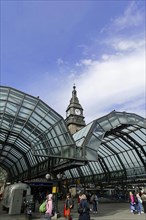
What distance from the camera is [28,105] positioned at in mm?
18375

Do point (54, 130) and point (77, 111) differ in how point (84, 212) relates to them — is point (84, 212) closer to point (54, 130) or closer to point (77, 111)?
point (54, 130)

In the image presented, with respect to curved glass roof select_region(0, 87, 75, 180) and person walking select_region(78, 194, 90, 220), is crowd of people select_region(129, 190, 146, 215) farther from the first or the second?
person walking select_region(78, 194, 90, 220)

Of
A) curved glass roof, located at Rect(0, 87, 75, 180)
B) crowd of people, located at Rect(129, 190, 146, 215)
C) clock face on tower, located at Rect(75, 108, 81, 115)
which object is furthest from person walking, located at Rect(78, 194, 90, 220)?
clock face on tower, located at Rect(75, 108, 81, 115)

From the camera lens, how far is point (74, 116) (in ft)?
273

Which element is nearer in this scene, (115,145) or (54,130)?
(54,130)

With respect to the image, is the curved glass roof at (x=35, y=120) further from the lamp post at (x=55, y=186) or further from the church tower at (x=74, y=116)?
the church tower at (x=74, y=116)

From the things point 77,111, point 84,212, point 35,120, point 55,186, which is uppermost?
point 77,111

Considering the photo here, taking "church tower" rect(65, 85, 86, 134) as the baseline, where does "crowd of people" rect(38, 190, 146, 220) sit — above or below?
below

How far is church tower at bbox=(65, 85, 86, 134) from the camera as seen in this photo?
79.6m

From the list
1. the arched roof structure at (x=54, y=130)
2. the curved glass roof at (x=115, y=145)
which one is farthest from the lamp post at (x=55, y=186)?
the curved glass roof at (x=115, y=145)

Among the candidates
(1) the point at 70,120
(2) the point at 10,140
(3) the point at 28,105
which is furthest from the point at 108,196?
(1) the point at 70,120

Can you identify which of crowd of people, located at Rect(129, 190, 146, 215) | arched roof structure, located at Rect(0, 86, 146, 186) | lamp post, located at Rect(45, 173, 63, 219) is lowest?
crowd of people, located at Rect(129, 190, 146, 215)

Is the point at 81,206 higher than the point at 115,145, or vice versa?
the point at 115,145

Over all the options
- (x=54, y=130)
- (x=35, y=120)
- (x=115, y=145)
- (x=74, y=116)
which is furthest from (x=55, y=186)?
(x=74, y=116)
